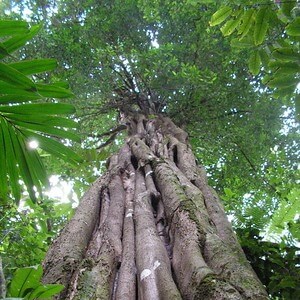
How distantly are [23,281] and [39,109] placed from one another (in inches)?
26.8

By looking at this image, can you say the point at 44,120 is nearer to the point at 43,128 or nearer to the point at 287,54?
the point at 43,128

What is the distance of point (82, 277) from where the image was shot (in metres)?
1.51

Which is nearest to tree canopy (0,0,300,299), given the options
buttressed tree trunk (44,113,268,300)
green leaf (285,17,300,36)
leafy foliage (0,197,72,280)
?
leafy foliage (0,197,72,280)

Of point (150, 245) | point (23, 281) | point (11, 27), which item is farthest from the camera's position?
point (150, 245)

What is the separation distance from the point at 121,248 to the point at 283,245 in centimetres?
93

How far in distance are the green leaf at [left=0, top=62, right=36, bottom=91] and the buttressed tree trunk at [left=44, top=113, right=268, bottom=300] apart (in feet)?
2.69

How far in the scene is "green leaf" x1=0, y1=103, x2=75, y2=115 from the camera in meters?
1.40

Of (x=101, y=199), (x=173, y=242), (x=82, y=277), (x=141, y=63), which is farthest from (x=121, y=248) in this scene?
(x=141, y=63)

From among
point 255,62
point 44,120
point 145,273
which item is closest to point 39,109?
point 44,120

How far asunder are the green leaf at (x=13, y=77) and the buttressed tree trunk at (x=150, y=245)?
821 mm

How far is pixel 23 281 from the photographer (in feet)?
3.34

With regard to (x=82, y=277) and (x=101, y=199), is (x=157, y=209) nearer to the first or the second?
(x=101, y=199)

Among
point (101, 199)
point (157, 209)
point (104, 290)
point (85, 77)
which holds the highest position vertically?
point (85, 77)

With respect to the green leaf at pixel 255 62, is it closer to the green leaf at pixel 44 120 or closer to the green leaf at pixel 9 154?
the green leaf at pixel 44 120
